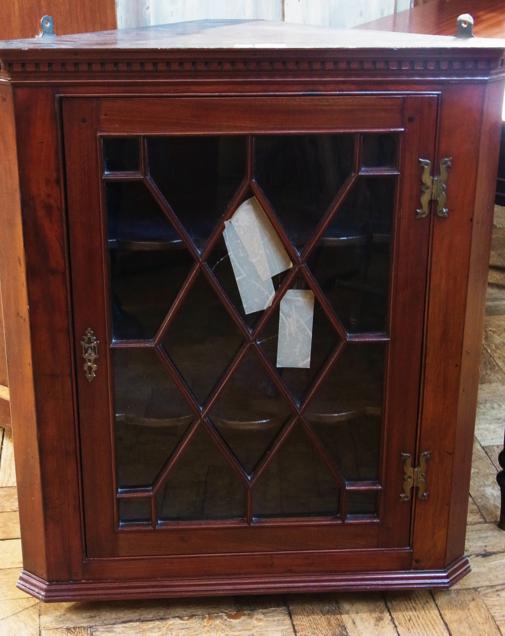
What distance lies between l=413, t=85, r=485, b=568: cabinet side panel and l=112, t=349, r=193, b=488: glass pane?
0.34 m

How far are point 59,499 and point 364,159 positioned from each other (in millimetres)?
619

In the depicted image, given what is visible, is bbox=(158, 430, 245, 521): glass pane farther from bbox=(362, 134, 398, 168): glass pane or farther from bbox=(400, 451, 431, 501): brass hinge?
bbox=(362, 134, 398, 168): glass pane

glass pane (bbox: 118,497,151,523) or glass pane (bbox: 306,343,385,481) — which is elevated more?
glass pane (bbox: 306,343,385,481)

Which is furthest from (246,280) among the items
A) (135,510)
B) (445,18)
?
(445,18)

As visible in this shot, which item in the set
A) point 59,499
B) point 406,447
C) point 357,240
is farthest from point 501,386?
point 59,499

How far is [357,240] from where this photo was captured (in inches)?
49.6

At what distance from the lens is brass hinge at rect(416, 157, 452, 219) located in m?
1.22

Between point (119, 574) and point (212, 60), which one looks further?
point (119, 574)

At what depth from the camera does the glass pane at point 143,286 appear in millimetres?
1253

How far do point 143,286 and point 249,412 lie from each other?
0.23 m

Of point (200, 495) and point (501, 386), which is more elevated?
point (200, 495)

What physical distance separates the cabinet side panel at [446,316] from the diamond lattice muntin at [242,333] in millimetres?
65

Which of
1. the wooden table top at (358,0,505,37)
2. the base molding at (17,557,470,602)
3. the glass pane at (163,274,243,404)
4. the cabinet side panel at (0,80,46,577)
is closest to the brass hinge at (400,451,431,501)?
the base molding at (17,557,470,602)

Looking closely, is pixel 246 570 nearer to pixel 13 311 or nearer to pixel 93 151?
pixel 13 311
